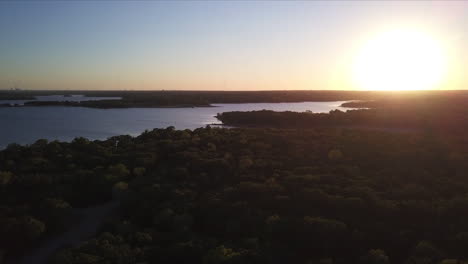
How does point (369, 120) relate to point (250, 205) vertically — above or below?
above

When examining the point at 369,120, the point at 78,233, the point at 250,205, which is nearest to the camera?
the point at 78,233

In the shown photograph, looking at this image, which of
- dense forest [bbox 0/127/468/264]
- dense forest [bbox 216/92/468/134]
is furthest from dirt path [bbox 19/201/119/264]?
dense forest [bbox 216/92/468/134]

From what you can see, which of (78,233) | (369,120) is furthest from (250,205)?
(369,120)

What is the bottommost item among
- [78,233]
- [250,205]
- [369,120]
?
[78,233]

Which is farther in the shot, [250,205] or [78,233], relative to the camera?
[250,205]

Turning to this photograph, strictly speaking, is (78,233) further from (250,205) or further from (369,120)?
(369,120)

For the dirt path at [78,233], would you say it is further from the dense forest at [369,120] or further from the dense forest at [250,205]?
the dense forest at [369,120]

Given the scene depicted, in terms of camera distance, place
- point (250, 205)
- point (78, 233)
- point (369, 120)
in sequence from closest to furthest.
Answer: point (78, 233) < point (250, 205) < point (369, 120)
